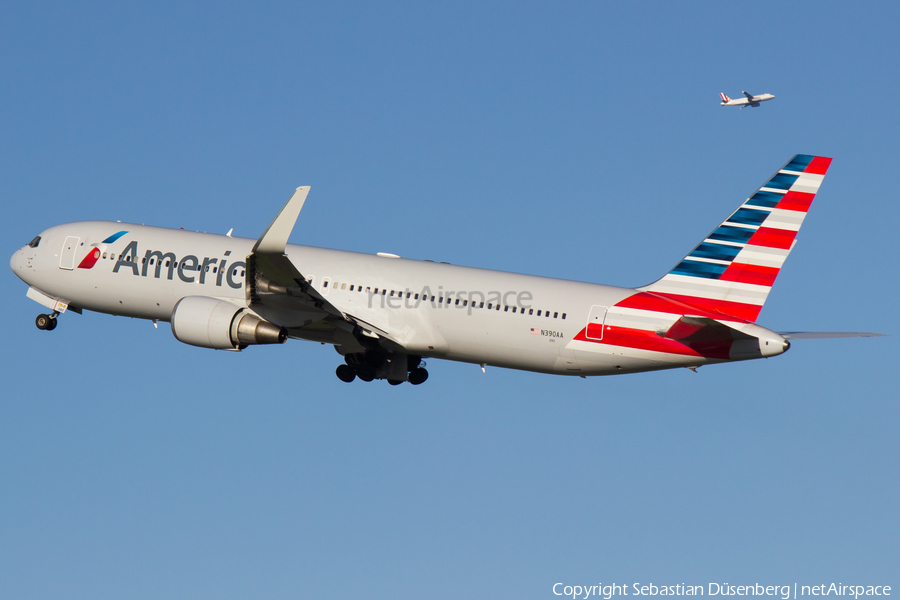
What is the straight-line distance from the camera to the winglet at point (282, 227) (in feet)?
103

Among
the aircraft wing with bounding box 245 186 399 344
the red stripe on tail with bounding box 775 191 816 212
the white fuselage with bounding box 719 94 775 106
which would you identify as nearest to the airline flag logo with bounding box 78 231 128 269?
the aircraft wing with bounding box 245 186 399 344

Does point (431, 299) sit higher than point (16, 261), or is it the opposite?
point (16, 261)

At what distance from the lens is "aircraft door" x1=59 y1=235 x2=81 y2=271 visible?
4075cm

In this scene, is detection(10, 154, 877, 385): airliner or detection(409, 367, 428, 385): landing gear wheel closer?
detection(10, 154, 877, 385): airliner

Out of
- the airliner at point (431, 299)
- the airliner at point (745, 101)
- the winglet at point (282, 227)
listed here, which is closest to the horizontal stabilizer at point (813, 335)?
the airliner at point (431, 299)

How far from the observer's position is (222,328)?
35.5 m

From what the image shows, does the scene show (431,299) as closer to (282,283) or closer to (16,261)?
(282,283)

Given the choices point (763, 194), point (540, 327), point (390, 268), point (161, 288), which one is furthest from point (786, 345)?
point (161, 288)

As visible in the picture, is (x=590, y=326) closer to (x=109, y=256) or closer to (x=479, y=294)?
(x=479, y=294)

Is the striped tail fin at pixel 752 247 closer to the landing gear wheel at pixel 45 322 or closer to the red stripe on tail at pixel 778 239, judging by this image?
the red stripe on tail at pixel 778 239

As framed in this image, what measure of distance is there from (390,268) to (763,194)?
12577 mm

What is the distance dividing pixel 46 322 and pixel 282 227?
1538 cm

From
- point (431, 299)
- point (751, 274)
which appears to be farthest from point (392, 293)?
point (751, 274)

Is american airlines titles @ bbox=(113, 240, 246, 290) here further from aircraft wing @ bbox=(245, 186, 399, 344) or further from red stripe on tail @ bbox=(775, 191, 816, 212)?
red stripe on tail @ bbox=(775, 191, 816, 212)
